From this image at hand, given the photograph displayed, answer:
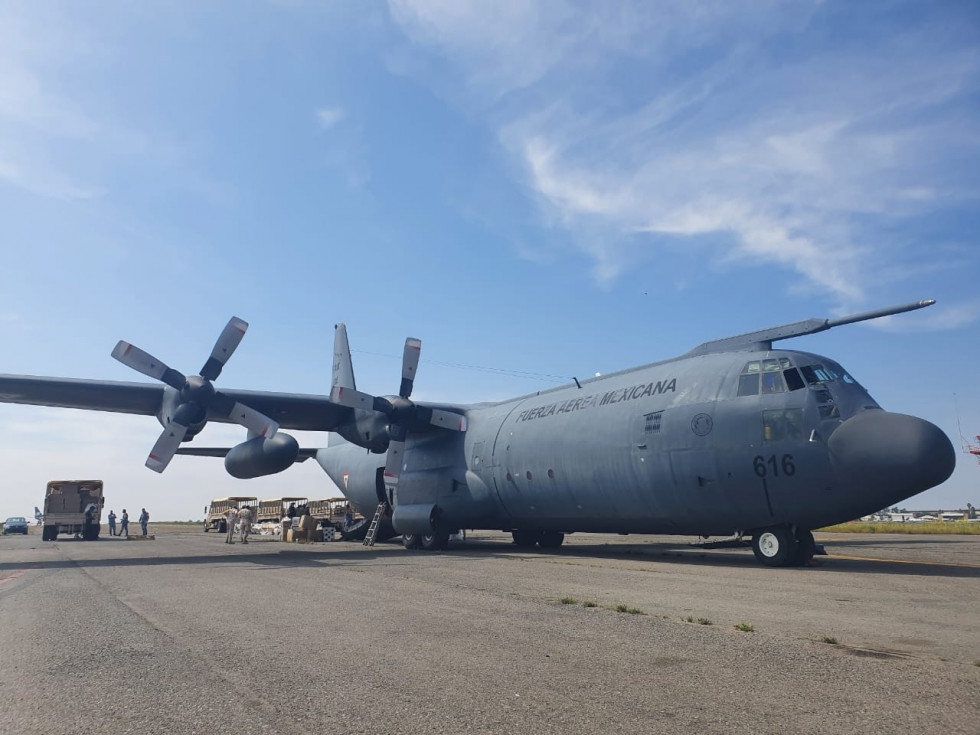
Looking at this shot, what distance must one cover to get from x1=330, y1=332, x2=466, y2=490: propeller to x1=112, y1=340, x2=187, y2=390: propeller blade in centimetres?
502

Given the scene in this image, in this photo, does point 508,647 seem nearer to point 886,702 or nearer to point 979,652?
point 886,702

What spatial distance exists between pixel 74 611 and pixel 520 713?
7.40 metres

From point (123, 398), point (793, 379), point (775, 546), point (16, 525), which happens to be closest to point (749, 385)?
point (793, 379)

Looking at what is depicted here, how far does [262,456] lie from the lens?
2017 cm

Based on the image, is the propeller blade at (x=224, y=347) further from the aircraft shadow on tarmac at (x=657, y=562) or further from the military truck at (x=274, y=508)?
the military truck at (x=274, y=508)

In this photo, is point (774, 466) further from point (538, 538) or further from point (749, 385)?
point (538, 538)

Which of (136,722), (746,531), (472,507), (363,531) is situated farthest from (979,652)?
(363,531)

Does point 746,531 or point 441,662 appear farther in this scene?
point 746,531

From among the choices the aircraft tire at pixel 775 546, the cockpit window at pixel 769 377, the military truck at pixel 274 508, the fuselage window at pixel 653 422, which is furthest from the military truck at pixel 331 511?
the cockpit window at pixel 769 377

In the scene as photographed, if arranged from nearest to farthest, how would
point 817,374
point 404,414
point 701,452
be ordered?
1. point 817,374
2. point 701,452
3. point 404,414

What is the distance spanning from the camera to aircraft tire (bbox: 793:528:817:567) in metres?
14.5

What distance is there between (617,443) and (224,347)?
1219 cm

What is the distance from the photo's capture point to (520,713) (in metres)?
4.46

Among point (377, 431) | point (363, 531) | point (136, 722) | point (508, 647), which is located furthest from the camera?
point (363, 531)
